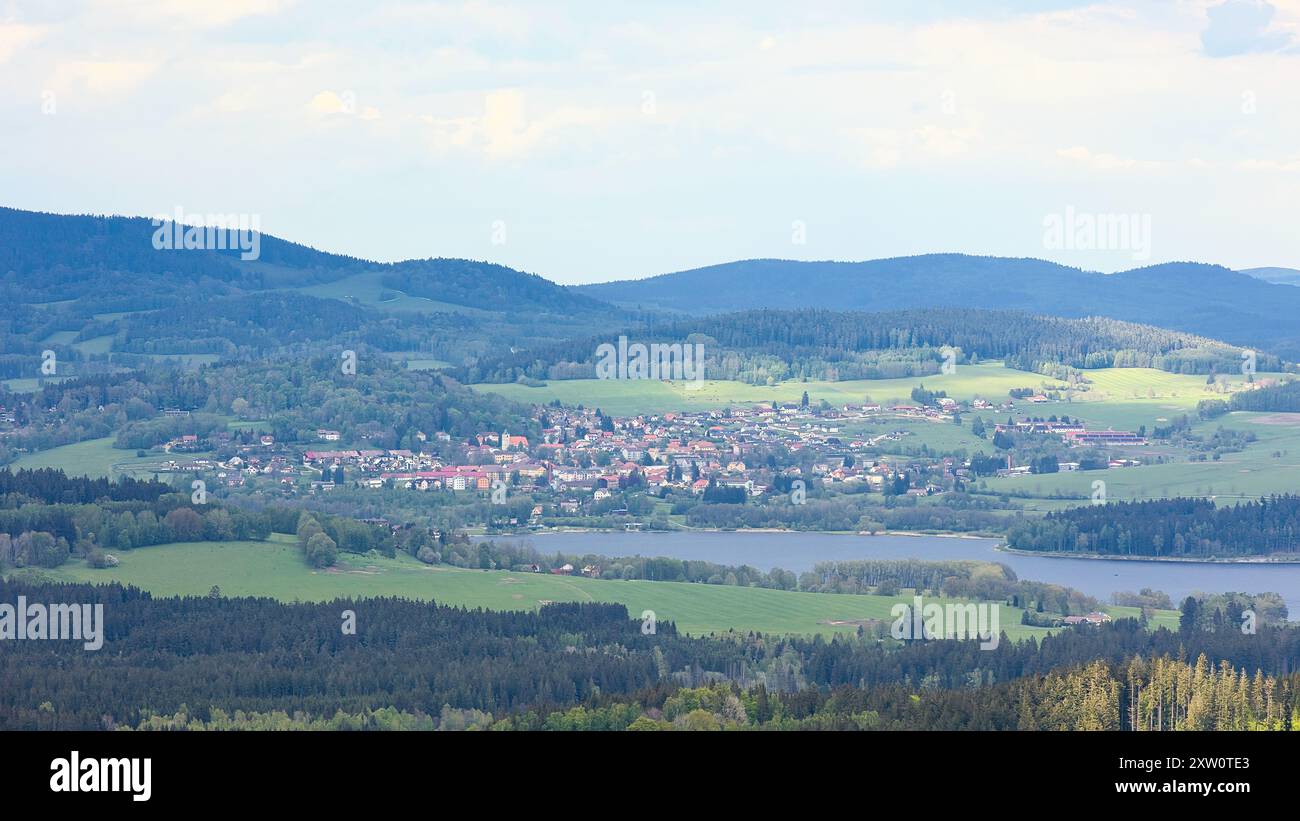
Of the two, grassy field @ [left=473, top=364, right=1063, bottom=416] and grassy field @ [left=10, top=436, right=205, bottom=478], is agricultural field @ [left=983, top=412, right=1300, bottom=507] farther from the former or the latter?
grassy field @ [left=10, top=436, right=205, bottom=478]

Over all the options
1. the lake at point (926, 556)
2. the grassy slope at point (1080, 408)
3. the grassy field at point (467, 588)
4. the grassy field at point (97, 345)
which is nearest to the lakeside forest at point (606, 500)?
the grassy field at point (467, 588)

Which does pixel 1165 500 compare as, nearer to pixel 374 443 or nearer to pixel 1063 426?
pixel 1063 426

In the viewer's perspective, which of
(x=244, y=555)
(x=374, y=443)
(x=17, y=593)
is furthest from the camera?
(x=374, y=443)

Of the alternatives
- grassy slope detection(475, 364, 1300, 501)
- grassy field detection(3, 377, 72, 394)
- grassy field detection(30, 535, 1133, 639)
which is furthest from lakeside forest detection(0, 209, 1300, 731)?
grassy field detection(3, 377, 72, 394)

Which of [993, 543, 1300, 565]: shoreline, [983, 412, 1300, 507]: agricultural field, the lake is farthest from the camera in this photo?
[983, 412, 1300, 507]: agricultural field

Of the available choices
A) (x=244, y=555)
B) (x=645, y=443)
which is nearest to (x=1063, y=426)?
(x=645, y=443)
